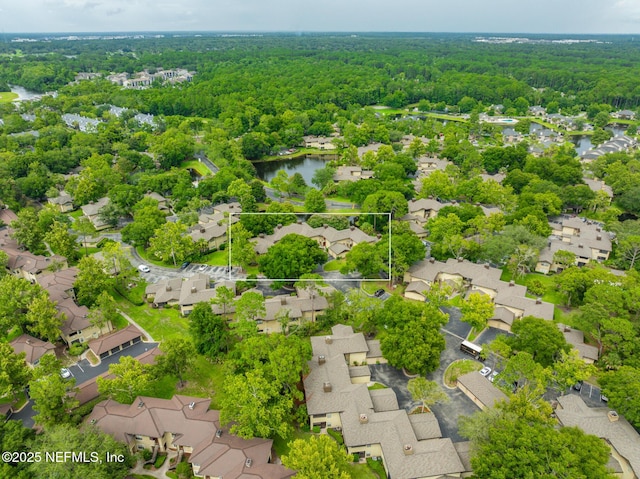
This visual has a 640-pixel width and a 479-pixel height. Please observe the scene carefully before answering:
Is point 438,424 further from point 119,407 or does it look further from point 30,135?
point 30,135

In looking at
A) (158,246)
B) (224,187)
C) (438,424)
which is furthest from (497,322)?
(224,187)

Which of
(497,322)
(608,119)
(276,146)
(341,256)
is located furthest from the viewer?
(608,119)

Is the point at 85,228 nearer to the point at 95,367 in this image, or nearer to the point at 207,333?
the point at 95,367

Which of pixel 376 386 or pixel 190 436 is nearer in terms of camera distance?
pixel 190 436

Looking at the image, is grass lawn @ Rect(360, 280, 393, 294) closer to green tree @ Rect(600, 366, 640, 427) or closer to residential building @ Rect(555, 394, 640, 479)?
residential building @ Rect(555, 394, 640, 479)

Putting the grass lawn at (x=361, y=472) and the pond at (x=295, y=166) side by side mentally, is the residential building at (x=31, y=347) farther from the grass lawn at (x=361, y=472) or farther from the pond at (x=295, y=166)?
the pond at (x=295, y=166)

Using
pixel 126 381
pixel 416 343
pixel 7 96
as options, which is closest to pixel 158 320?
pixel 126 381

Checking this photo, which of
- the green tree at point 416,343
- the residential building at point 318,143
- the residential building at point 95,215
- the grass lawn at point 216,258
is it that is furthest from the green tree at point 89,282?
the residential building at point 318,143
